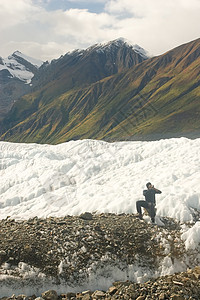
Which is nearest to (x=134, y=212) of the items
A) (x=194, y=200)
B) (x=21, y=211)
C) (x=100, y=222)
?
(x=100, y=222)

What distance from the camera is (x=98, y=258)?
499 inches

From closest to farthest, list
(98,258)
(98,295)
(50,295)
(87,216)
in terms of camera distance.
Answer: (98,295) < (50,295) < (98,258) < (87,216)

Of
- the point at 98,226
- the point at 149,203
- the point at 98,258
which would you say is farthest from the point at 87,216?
the point at 149,203

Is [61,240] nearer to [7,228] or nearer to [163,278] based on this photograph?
[7,228]

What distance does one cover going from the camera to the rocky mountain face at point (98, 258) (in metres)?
10.7

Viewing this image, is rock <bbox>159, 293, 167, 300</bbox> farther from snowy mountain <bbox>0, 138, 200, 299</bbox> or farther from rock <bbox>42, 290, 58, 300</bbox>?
rock <bbox>42, 290, 58, 300</bbox>

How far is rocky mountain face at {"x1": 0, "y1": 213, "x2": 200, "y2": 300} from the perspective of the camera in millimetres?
10719

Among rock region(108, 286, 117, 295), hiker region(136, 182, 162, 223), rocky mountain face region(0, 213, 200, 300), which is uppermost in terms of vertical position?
hiker region(136, 182, 162, 223)

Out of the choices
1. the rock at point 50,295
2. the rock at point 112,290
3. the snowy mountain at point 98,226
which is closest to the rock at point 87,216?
the snowy mountain at point 98,226

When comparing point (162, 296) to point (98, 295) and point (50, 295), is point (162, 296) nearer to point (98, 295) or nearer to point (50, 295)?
point (98, 295)

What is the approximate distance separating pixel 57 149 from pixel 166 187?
2125 centimetres

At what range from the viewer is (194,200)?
1628 cm

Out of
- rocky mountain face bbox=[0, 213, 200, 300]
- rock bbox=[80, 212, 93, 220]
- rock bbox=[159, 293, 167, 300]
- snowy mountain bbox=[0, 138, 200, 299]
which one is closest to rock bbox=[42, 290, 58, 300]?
rocky mountain face bbox=[0, 213, 200, 300]

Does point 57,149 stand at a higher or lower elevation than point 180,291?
higher
